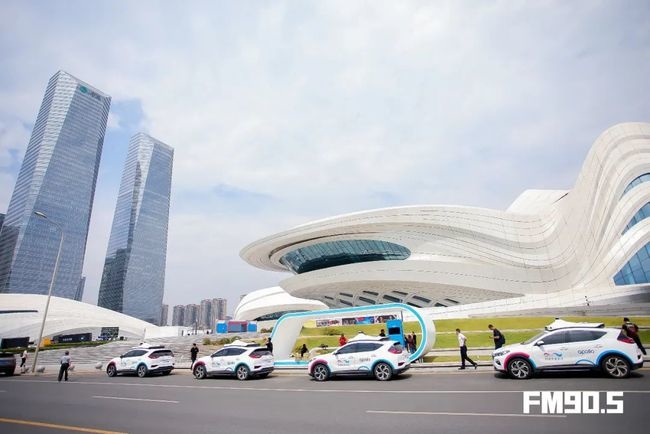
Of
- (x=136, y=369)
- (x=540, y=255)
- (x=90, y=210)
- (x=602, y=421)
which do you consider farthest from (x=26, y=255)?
(x=602, y=421)

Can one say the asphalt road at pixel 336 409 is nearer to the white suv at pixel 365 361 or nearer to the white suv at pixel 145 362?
the white suv at pixel 365 361

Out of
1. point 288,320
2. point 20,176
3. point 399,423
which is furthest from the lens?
point 20,176

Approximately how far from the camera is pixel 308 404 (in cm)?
956

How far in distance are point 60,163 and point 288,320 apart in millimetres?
164565

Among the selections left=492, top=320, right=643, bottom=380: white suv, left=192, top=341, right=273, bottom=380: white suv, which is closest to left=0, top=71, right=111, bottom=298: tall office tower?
left=192, top=341, right=273, bottom=380: white suv

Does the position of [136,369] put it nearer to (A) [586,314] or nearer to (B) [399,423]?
(B) [399,423]

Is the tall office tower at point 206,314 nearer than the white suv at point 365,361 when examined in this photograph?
No

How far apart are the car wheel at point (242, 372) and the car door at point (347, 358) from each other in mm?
4577

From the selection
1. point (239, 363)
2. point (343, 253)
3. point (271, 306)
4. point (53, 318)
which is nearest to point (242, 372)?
point (239, 363)

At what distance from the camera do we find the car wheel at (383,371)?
13438 millimetres

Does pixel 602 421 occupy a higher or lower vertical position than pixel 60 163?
lower

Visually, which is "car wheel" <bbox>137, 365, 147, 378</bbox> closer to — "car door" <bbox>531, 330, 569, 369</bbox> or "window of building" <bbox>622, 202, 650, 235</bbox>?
"car door" <bbox>531, 330, 569, 369</bbox>

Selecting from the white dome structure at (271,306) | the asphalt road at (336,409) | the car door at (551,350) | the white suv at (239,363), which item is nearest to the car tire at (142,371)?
the white suv at (239,363)

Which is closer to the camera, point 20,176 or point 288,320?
point 288,320
